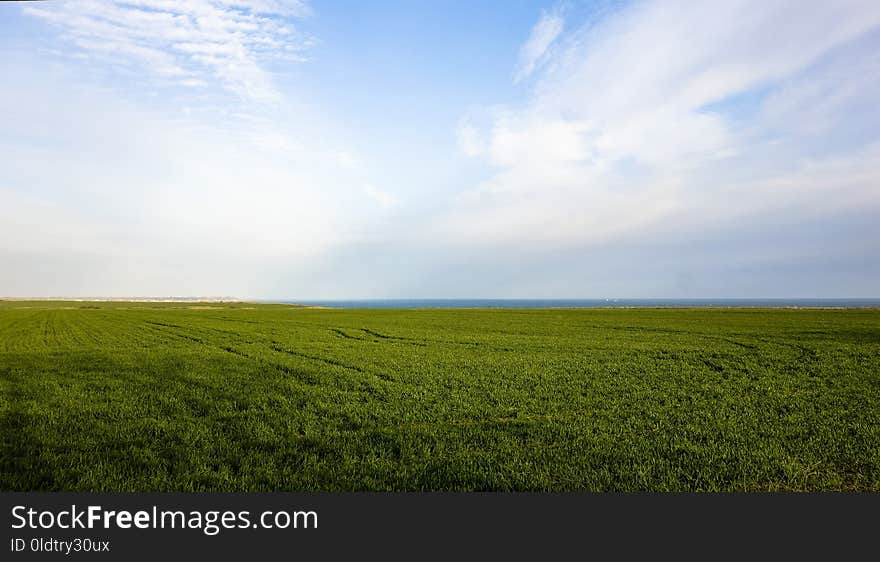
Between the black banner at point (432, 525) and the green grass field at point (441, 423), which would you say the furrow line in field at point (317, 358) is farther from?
the black banner at point (432, 525)

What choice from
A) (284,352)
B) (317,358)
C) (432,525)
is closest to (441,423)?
(432,525)

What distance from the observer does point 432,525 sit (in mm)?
5707

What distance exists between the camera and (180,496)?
625cm

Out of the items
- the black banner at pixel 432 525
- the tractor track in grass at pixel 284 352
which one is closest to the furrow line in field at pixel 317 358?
the tractor track in grass at pixel 284 352

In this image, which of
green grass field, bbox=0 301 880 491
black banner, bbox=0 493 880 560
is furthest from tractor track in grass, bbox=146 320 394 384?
black banner, bbox=0 493 880 560

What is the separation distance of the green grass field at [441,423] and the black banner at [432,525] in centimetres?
51

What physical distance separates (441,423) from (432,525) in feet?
15.2

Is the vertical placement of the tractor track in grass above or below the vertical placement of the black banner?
below

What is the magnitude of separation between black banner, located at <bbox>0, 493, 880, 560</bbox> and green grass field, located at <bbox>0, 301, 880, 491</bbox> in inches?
20.0

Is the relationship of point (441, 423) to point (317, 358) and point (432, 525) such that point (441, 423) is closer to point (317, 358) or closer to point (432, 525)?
point (432, 525)

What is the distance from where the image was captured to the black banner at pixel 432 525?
526cm

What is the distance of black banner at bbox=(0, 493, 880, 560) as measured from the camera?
5262mm

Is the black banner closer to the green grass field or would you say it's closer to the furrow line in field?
the green grass field

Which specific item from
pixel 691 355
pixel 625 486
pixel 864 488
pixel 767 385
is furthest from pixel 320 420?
pixel 691 355
